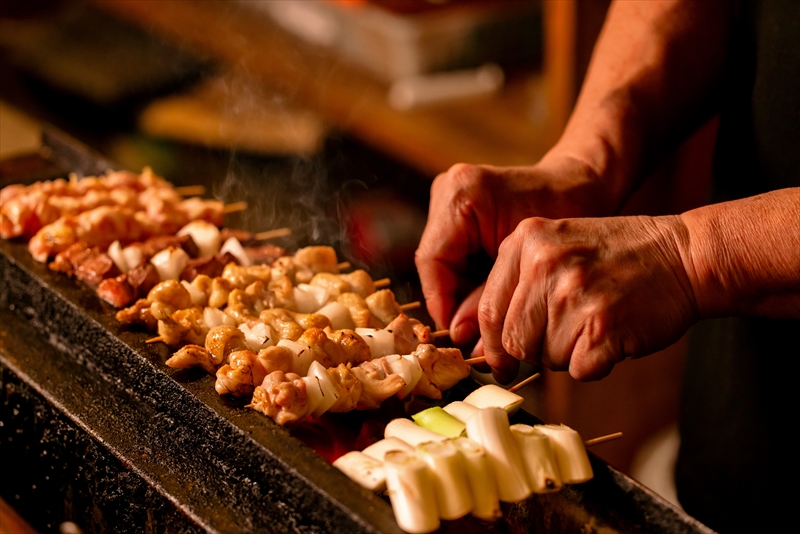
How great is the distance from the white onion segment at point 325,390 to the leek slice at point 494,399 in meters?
0.35

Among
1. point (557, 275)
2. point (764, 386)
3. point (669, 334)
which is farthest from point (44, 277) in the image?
point (764, 386)

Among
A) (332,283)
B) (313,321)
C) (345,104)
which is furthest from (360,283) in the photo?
(345,104)

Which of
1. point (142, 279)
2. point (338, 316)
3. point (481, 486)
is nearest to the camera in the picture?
point (481, 486)

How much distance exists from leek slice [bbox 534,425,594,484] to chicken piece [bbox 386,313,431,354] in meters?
0.63

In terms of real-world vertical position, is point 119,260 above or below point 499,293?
below

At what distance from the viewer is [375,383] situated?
2.20 m

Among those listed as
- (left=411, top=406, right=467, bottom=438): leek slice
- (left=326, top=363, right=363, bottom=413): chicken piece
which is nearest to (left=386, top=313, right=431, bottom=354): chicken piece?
(left=326, top=363, right=363, bottom=413): chicken piece

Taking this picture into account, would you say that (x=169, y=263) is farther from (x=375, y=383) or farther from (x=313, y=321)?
(x=375, y=383)

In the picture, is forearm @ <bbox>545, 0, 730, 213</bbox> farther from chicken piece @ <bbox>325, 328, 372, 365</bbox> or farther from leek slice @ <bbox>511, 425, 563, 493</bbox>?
leek slice @ <bbox>511, 425, 563, 493</bbox>

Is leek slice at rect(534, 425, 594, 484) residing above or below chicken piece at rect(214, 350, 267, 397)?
above

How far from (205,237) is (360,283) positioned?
68 cm

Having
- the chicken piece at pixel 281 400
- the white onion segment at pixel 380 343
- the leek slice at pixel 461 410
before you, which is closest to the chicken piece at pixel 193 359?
the chicken piece at pixel 281 400

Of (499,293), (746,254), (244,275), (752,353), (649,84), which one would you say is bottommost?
(752,353)

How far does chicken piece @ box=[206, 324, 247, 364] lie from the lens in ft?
7.54
